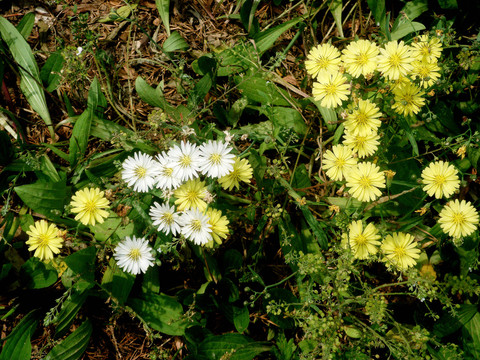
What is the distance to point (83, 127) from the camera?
310cm

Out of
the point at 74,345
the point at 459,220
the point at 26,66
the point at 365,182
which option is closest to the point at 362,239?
the point at 365,182

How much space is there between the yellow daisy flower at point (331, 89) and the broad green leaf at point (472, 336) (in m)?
2.12

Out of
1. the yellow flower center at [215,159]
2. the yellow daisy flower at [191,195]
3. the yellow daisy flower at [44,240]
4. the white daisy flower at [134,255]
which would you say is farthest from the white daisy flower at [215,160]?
the yellow daisy flower at [44,240]

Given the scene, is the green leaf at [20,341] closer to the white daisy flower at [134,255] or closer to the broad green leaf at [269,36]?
the white daisy flower at [134,255]

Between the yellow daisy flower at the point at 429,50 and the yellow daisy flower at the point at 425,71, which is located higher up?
the yellow daisy flower at the point at 429,50

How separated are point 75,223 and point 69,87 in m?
1.30

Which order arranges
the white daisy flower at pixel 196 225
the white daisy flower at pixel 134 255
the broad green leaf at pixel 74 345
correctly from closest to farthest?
1. the white daisy flower at pixel 196 225
2. the white daisy flower at pixel 134 255
3. the broad green leaf at pixel 74 345

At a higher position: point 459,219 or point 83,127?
point 83,127

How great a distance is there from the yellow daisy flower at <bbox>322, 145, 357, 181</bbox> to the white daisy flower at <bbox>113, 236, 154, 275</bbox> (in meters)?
1.40

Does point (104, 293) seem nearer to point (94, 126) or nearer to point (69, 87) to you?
point (94, 126)

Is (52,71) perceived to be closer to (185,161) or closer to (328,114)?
(185,161)

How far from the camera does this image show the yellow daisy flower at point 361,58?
8.51ft

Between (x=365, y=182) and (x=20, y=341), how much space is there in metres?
2.94

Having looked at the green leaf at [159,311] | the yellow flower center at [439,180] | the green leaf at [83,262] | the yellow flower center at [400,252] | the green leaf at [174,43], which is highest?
the green leaf at [174,43]
